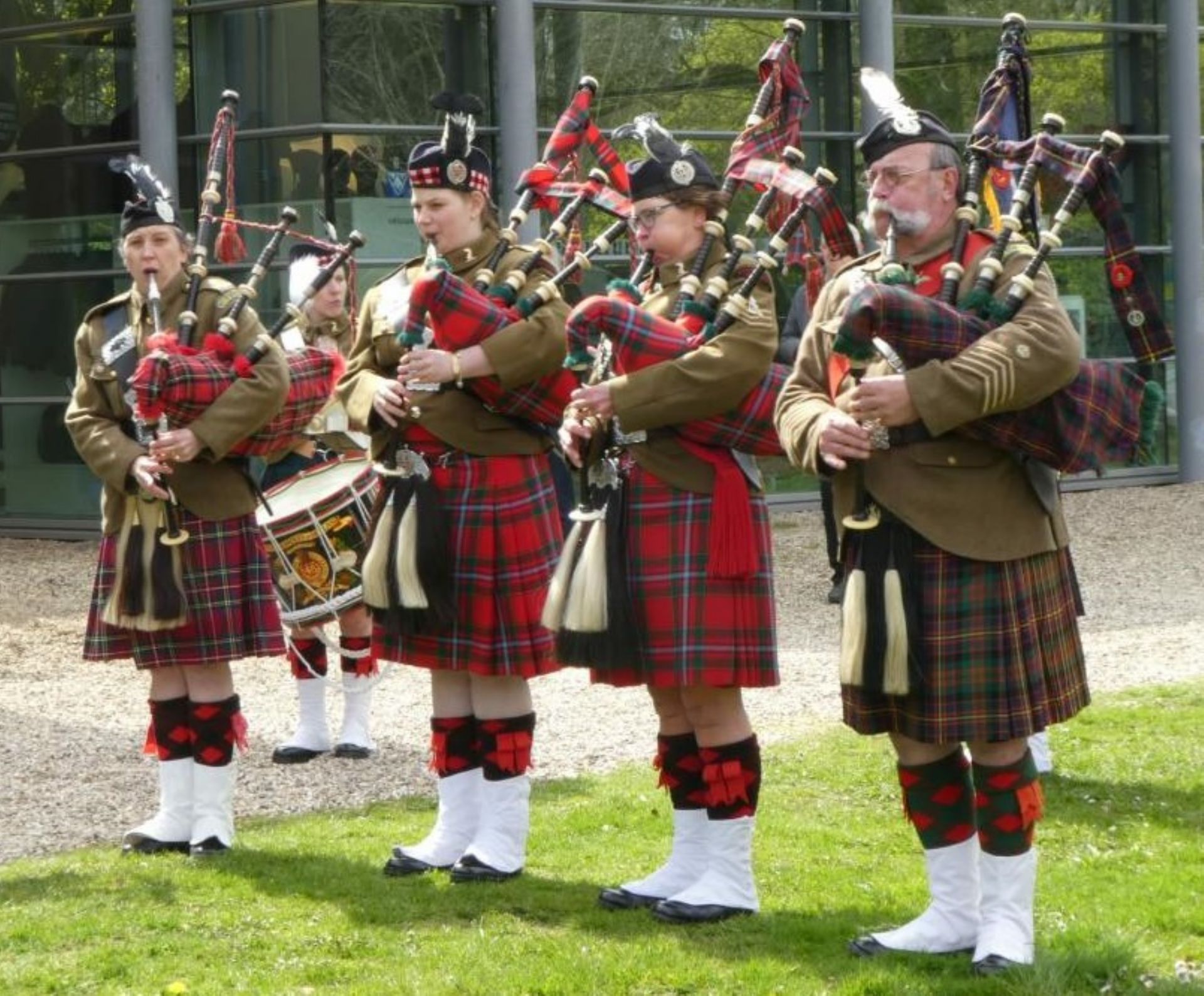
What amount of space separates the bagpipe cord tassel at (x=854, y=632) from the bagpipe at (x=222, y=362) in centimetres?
199

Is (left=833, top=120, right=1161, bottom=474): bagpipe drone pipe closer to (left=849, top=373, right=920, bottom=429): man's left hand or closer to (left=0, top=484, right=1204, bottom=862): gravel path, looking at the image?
(left=849, top=373, right=920, bottom=429): man's left hand

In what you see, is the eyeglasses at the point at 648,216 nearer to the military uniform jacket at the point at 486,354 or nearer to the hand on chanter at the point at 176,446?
the military uniform jacket at the point at 486,354

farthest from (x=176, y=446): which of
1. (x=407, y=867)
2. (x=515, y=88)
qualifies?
(x=515, y=88)

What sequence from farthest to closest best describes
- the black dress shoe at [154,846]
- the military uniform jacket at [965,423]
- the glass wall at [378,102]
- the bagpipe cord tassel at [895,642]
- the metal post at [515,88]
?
the glass wall at [378,102] < the metal post at [515,88] < the black dress shoe at [154,846] < the bagpipe cord tassel at [895,642] < the military uniform jacket at [965,423]

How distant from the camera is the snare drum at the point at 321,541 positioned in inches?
270

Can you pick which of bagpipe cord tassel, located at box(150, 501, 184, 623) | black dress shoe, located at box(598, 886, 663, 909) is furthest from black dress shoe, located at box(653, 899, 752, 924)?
bagpipe cord tassel, located at box(150, 501, 184, 623)

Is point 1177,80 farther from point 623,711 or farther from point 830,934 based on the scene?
point 830,934

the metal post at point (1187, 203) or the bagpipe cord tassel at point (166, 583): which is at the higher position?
the metal post at point (1187, 203)

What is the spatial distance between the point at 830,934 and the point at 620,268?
9458 mm

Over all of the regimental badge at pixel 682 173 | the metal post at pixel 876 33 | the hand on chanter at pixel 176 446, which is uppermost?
the metal post at pixel 876 33

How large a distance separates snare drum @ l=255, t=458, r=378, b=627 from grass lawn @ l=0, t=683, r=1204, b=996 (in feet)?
2.64

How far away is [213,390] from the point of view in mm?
5543

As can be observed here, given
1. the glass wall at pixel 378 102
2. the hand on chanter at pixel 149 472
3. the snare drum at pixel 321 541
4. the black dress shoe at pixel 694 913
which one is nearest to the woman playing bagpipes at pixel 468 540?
the hand on chanter at pixel 149 472

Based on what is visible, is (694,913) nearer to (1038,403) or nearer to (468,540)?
(468,540)
